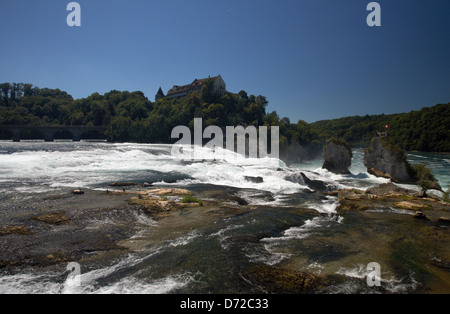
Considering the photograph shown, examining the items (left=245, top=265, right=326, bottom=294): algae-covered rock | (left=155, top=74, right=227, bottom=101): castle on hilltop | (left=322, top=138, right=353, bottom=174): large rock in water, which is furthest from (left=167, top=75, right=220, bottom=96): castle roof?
(left=245, top=265, right=326, bottom=294): algae-covered rock

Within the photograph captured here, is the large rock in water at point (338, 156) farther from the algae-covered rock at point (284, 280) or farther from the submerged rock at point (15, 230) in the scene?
the submerged rock at point (15, 230)

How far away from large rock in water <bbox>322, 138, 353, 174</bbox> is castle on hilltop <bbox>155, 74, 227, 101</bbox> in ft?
206

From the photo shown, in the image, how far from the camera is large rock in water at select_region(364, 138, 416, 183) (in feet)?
88.7

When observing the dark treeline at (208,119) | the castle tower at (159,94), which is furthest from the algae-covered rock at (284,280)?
the castle tower at (159,94)

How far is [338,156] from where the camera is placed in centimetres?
3466

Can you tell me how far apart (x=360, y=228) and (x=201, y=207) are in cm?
744

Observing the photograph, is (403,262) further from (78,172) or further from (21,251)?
(78,172)

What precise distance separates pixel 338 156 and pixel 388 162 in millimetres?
7107

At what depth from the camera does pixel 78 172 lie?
21.8 metres

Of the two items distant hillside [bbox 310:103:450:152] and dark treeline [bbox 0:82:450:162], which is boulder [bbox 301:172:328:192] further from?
distant hillside [bbox 310:103:450:152]

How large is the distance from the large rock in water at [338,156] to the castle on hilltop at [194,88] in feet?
206

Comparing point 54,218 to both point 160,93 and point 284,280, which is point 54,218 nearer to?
point 284,280
